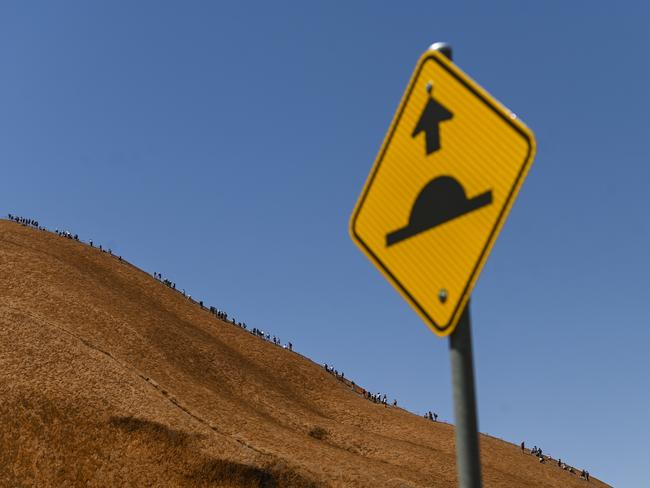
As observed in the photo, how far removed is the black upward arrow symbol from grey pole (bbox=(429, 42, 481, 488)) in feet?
2.95

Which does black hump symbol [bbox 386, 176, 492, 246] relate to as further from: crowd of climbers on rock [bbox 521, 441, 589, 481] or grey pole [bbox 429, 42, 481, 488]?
crowd of climbers on rock [bbox 521, 441, 589, 481]

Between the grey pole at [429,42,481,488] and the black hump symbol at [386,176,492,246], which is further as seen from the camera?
the black hump symbol at [386,176,492,246]

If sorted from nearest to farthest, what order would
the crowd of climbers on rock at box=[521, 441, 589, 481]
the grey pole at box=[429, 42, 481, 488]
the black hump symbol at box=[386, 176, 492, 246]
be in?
the grey pole at box=[429, 42, 481, 488]
the black hump symbol at box=[386, 176, 492, 246]
the crowd of climbers on rock at box=[521, 441, 589, 481]

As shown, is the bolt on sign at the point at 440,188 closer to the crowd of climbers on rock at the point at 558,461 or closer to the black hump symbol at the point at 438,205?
the black hump symbol at the point at 438,205

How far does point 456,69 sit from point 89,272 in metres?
80.1

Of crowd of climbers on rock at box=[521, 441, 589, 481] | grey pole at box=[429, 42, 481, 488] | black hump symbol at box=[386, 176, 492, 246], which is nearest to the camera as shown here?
grey pole at box=[429, 42, 481, 488]

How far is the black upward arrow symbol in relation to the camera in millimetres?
3773

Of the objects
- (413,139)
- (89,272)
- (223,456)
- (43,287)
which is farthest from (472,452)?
(89,272)

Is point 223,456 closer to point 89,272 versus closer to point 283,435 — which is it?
point 283,435

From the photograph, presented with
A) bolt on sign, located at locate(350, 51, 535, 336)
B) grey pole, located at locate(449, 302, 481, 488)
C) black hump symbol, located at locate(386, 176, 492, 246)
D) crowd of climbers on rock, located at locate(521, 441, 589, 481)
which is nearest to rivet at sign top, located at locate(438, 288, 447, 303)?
bolt on sign, located at locate(350, 51, 535, 336)

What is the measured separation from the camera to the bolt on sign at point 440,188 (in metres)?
3.47

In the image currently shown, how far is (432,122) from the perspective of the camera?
3.83 m

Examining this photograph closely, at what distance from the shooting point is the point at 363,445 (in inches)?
2258

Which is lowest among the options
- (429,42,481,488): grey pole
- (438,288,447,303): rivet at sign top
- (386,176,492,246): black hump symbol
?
(429,42,481,488): grey pole
